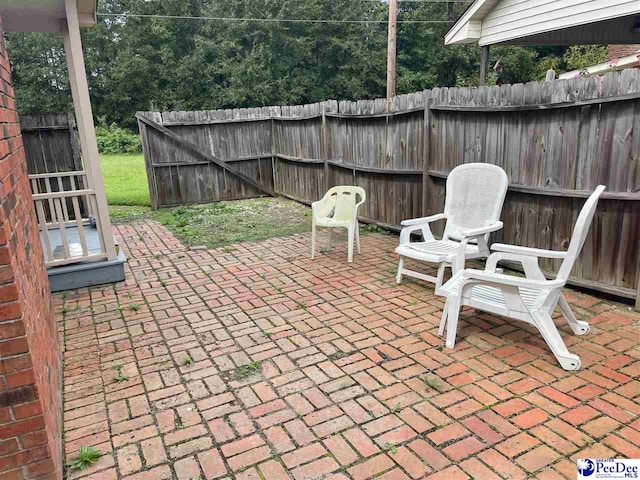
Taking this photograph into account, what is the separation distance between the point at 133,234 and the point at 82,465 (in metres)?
4.79

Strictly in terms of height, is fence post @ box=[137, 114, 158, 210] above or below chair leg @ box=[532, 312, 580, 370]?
above

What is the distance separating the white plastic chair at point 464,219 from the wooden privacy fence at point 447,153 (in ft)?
1.17

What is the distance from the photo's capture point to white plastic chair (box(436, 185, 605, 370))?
2.66 m

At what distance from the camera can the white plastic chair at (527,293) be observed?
2.66m

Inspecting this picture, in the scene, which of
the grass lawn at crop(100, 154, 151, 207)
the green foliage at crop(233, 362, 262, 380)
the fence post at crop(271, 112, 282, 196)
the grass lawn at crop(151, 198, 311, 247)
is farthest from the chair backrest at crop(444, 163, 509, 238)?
the grass lawn at crop(100, 154, 151, 207)

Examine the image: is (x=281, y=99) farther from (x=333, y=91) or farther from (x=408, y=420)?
(x=408, y=420)

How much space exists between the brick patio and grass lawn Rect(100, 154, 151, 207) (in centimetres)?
513

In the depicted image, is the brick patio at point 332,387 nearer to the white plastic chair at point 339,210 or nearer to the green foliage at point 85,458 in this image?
the green foliage at point 85,458

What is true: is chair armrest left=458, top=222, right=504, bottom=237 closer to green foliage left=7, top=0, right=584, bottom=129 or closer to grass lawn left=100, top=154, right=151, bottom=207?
grass lawn left=100, top=154, right=151, bottom=207

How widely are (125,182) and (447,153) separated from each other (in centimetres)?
858

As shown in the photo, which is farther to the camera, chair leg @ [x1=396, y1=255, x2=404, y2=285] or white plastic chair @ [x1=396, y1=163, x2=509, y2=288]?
chair leg @ [x1=396, y1=255, x2=404, y2=285]

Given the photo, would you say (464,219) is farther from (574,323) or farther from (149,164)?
(149,164)

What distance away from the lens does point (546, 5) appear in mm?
6793

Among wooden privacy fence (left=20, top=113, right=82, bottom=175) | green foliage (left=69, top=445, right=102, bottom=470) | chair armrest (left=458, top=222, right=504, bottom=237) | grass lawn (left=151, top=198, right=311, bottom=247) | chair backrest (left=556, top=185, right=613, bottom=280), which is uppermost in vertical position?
wooden privacy fence (left=20, top=113, right=82, bottom=175)
